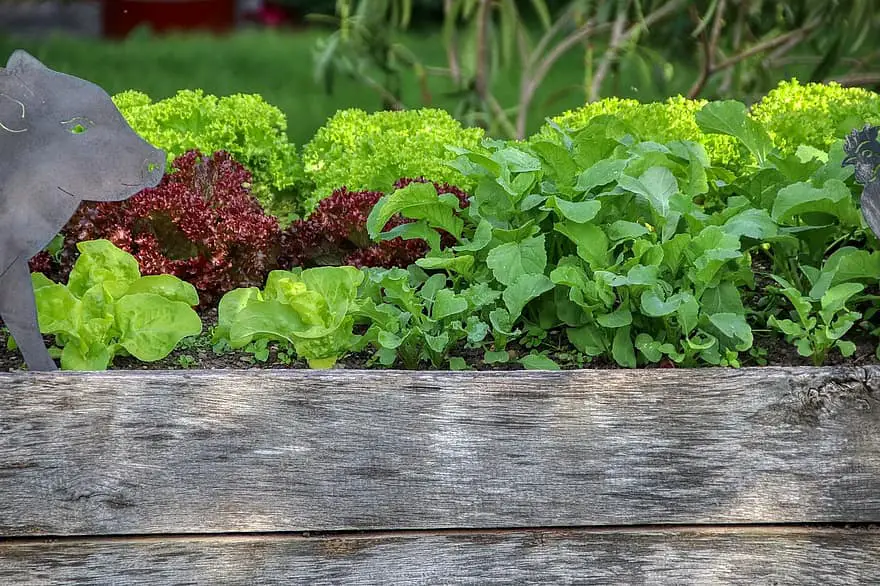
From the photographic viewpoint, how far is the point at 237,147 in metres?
2.69

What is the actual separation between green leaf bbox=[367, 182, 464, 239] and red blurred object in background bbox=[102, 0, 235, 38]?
389 inches

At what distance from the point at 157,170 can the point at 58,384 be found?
1.32ft

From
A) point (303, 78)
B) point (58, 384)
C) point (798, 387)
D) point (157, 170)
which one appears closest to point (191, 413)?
point (58, 384)

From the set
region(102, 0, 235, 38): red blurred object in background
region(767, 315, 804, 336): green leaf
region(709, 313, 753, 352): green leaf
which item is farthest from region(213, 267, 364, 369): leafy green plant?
region(102, 0, 235, 38): red blurred object in background

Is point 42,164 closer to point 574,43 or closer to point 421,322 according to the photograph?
point 421,322

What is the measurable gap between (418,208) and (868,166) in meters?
0.80

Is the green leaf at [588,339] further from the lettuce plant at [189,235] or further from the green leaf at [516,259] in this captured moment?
the lettuce plant at [189,235]

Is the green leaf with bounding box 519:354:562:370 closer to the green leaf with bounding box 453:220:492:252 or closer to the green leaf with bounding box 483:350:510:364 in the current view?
the green leaf with bounding box 483:350:510:364

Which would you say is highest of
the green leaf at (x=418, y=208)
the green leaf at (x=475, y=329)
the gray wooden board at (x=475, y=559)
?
the green leaf at (x=418, y=208)

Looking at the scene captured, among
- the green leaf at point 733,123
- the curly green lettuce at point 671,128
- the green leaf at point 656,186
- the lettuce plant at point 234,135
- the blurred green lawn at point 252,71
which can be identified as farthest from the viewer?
the blurred green lawn at point 252,71

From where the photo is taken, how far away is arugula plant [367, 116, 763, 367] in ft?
6.12

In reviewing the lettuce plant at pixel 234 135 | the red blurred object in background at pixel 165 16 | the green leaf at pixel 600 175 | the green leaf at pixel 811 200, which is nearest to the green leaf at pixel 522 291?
the green leaf at pixel 600 175

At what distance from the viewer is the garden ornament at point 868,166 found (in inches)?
72.9

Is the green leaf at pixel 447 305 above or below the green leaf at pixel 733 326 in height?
below
